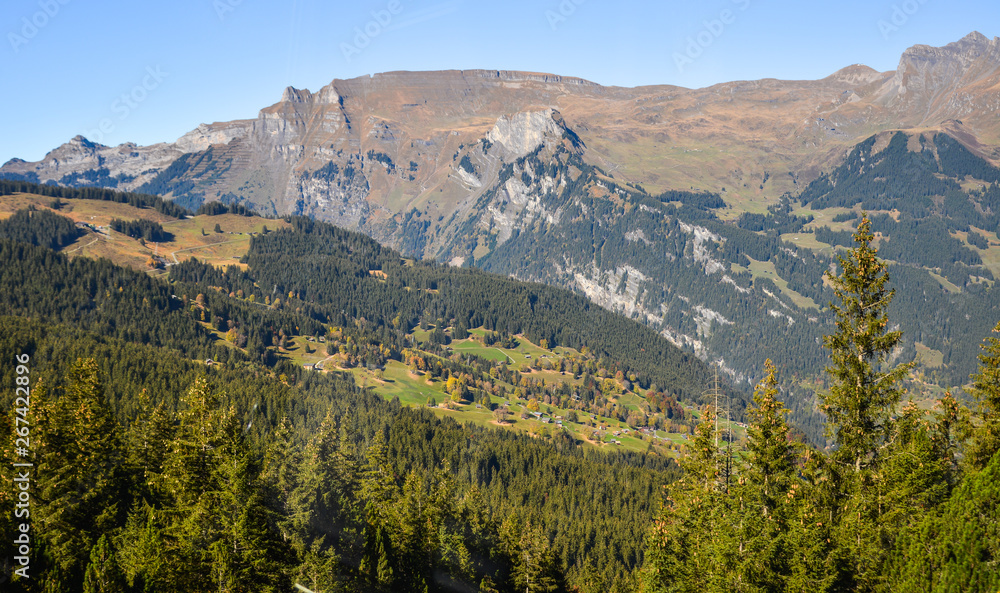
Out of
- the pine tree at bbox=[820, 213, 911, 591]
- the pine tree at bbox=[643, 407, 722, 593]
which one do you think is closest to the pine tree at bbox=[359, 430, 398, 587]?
the pine tree at bbox=[643, 407, 722, 593]

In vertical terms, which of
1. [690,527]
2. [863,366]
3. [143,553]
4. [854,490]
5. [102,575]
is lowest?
[143,553]

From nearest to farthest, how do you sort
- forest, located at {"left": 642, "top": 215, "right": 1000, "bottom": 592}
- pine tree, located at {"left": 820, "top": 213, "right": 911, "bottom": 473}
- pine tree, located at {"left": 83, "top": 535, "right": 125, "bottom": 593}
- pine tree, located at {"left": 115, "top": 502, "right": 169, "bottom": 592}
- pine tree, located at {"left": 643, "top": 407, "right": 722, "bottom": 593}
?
forest, located at {"left": 642, "top": 215, "right": 1000, "bottom": 592}, pine tree, located at {"left": 820, "top": 213, "right": 911, "bottom": 473}, pine tree, located at {"left": 83, "top": 535, "right": 125, "bottom": 593}, pine tree, located at {"left": 115, "top": 502, "right": 169, "bottom": 592}, pine tree, located at {"left": 643, "top": 407, "right": 722, "bottom": 593}

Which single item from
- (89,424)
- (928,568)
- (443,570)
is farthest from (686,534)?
(89,424)

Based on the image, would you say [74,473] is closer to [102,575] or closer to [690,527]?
[102,575]

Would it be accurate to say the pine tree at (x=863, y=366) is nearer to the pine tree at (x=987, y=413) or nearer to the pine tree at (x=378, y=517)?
the pine tree at (x=987, y=413)

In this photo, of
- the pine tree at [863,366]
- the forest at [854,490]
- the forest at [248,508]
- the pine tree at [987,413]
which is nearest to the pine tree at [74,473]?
the forest at [248,508]

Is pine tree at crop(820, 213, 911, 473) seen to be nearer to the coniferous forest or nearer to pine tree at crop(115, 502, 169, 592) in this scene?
the coniferous forest

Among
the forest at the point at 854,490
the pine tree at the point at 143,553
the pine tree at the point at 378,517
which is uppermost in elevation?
the forest at the point at 854,490

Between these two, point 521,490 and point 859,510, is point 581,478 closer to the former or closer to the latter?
point 521,490

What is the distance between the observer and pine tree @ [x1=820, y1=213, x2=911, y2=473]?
3888 centimetres

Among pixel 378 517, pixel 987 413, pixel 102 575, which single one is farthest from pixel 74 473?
pixel 987 413

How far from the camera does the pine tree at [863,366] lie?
38.9 metres

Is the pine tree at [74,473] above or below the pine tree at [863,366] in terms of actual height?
below

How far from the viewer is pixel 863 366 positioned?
3912cm
